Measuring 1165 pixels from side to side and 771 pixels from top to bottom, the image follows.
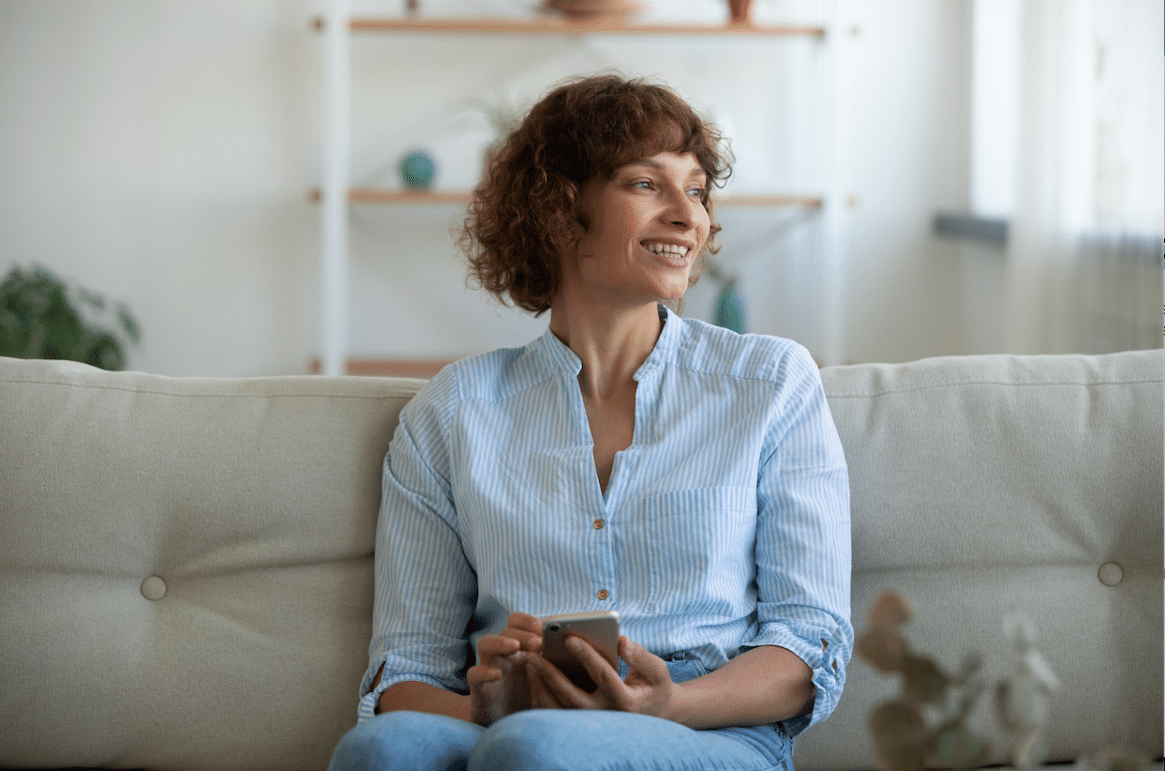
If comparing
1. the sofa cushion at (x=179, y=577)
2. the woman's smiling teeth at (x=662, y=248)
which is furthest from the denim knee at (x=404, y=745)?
the woman's smiling teeth at (x=662, y=248)

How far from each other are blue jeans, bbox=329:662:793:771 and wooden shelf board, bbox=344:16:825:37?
8.95ft

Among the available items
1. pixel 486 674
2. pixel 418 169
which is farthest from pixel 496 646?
pixel 418 169

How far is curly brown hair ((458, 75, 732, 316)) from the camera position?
137 cm

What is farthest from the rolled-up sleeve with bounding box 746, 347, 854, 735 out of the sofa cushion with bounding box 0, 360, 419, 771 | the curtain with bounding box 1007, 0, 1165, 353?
the curtain with bounding box 1007, 0, 1165, 353

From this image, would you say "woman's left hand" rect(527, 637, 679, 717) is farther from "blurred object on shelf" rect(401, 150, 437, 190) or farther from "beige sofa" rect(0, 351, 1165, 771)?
"blurred object on shelf" rect(401, 150, 437, 190)

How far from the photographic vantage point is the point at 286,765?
51.7 inches

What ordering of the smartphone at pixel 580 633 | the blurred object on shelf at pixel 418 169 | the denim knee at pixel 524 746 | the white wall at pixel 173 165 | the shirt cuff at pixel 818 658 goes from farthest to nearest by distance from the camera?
the white wall at pixel 173 165 < the blurred object on shelf at pixel 418 169 < the shirt cuff at pixel 818 658 < the smartphone at pixel 580 633 < the denim knee at pixel 524 746

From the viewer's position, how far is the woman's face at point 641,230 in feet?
4.38

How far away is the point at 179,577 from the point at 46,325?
221cm

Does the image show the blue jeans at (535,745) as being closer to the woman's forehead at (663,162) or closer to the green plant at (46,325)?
the woman's forehead at (663,162)

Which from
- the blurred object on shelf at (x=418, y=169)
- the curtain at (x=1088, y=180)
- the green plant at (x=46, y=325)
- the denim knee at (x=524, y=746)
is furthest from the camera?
the blurred object on shelf at (x=418, y=169)

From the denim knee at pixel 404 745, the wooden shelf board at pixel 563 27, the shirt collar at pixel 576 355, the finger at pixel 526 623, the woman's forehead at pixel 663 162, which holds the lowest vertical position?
the denim knee at pixel 404 745

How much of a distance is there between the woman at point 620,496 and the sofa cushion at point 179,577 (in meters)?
0.10

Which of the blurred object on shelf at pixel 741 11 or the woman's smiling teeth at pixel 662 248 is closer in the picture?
the woman's smiling teeth at pixel 662 248
